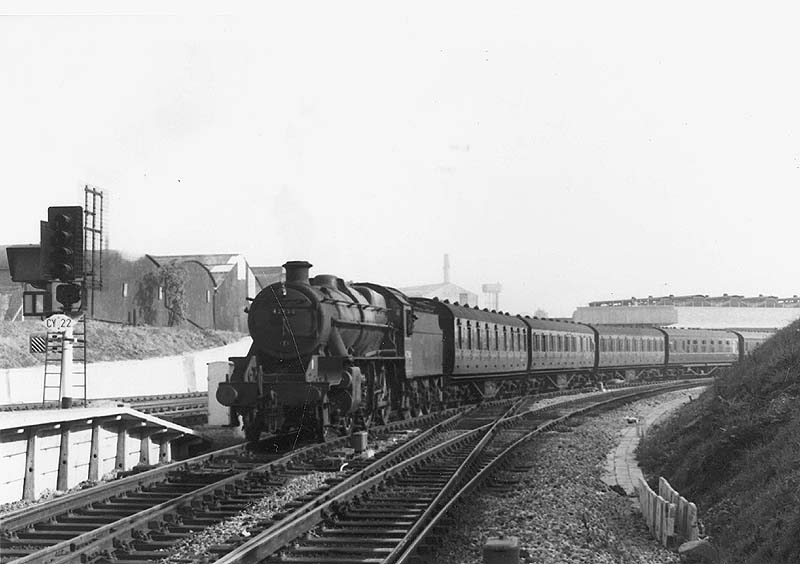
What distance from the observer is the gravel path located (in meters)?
8.13

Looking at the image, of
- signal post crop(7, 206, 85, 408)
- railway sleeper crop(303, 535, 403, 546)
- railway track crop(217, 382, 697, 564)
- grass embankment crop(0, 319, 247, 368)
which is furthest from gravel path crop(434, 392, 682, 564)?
grass embankment crop(0, 319, 247, 368)

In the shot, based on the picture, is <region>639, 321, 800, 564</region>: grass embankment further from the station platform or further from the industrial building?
the industrial building

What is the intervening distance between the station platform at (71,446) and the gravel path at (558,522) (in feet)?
19.9

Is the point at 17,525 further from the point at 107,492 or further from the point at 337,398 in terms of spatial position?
the point at 337,398

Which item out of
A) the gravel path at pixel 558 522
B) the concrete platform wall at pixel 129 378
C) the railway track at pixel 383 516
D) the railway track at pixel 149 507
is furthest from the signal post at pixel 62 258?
the concrete platform wall at pixel 129 378

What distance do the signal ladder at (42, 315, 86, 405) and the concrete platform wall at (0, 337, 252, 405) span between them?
0.39m

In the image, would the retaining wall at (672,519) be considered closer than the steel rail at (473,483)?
No

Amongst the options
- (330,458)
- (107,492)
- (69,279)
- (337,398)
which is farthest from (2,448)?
(337,398)

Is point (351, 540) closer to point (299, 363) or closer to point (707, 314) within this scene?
point (299, 363)

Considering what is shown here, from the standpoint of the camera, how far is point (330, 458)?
14.0m

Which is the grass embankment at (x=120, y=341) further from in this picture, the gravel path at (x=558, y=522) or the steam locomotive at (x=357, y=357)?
the gravel path at (x=558, y=522)

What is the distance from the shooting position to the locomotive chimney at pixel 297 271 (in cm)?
1620

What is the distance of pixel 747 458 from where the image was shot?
10.2 metres

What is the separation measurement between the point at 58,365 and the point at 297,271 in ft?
46.3
